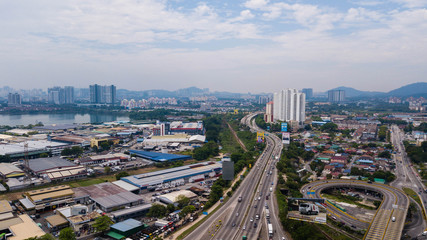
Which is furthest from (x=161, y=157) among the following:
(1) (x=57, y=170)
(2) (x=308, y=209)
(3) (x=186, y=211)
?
(2) (x=308, y=209)

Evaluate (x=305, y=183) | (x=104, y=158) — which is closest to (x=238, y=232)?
(x=305, y=183)

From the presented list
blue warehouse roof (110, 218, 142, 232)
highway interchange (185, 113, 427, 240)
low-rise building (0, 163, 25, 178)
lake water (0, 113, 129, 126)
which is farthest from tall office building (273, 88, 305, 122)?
blue warehouse roof (110, 218, 142, 232)

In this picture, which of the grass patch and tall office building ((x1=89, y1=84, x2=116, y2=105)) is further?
tall office building ((x1=89, y1=84, x2=116, y2=105))

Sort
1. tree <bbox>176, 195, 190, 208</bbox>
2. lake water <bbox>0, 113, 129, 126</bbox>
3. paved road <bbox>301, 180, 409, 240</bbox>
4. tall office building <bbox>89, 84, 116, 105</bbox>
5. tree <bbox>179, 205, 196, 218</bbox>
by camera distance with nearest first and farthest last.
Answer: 1. paved road <bbox>301, 180, 409, 240</bbox>
2. tree <bbox>179, 205, 196, 218</bbox>
3. tree <bbox>176, 195, 190, 208</bbox>
4. lake water <bbox>0, 113, 129, 126</bbox>
5. tall office building <bbox>89, 84, 116, 105</bbox>

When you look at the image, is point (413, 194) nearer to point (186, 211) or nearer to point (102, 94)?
point (186, 211)

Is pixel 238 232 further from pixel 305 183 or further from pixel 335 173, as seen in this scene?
pixel 335 173

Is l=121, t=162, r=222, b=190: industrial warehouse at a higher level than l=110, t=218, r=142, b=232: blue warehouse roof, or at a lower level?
higher

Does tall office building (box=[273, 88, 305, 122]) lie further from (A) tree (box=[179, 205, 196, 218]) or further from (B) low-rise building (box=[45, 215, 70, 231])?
(B) low-rise building (box=[45, 215, 70, 231])
